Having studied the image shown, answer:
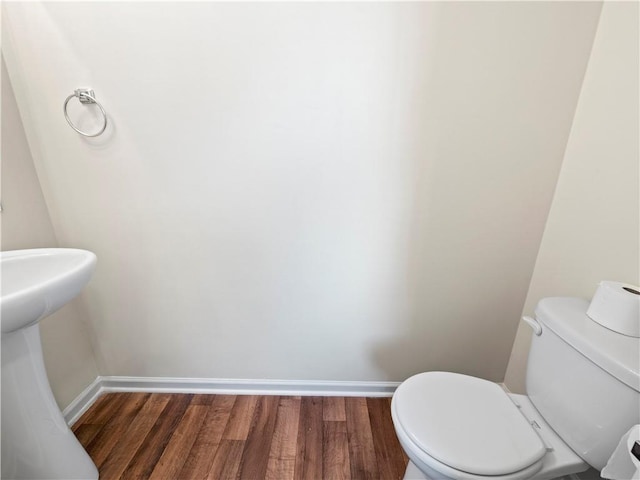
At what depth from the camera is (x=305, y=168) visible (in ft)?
3.79

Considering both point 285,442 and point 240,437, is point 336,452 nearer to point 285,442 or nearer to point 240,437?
point 285,442

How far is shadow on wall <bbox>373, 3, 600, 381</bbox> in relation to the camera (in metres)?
1.02

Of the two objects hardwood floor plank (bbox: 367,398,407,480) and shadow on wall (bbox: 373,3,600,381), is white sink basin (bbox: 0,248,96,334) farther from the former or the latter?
hardwood floor plank (bbox: 367,398,407,480)

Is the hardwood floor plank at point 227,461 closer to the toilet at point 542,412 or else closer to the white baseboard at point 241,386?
the white baseboard at point 241,386

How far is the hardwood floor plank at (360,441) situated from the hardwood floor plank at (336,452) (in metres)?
0.02

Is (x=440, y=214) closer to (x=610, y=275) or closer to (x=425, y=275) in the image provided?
(x=425, y=275)

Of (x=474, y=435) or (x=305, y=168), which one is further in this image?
(x=305, y=168)

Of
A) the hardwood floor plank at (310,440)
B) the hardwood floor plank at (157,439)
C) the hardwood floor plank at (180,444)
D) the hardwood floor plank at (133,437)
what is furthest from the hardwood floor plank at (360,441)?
the hardwood floor plank at (133,437)

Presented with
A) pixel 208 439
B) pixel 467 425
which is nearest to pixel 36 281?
pixel 208 439

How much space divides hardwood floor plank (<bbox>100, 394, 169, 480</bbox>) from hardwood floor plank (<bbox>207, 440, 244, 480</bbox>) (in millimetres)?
360

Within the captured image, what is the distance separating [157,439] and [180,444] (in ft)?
0.38

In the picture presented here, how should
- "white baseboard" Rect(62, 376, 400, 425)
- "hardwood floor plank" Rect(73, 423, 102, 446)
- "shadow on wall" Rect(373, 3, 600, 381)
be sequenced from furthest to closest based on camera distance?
"white baseboard" Rect(62, 376, 400, 425)
"hardwood floor plank" Rect(73, 423, 102, 446)
"shadow on wall" Rect(373, 3, 600, 381)

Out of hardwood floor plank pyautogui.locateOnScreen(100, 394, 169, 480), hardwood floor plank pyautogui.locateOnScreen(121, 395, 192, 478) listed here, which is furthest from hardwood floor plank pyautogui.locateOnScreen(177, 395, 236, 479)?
hardwood floor plank pyautogui.locateOnScreen(100, 394, 169, 480)

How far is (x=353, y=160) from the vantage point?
114 cm
